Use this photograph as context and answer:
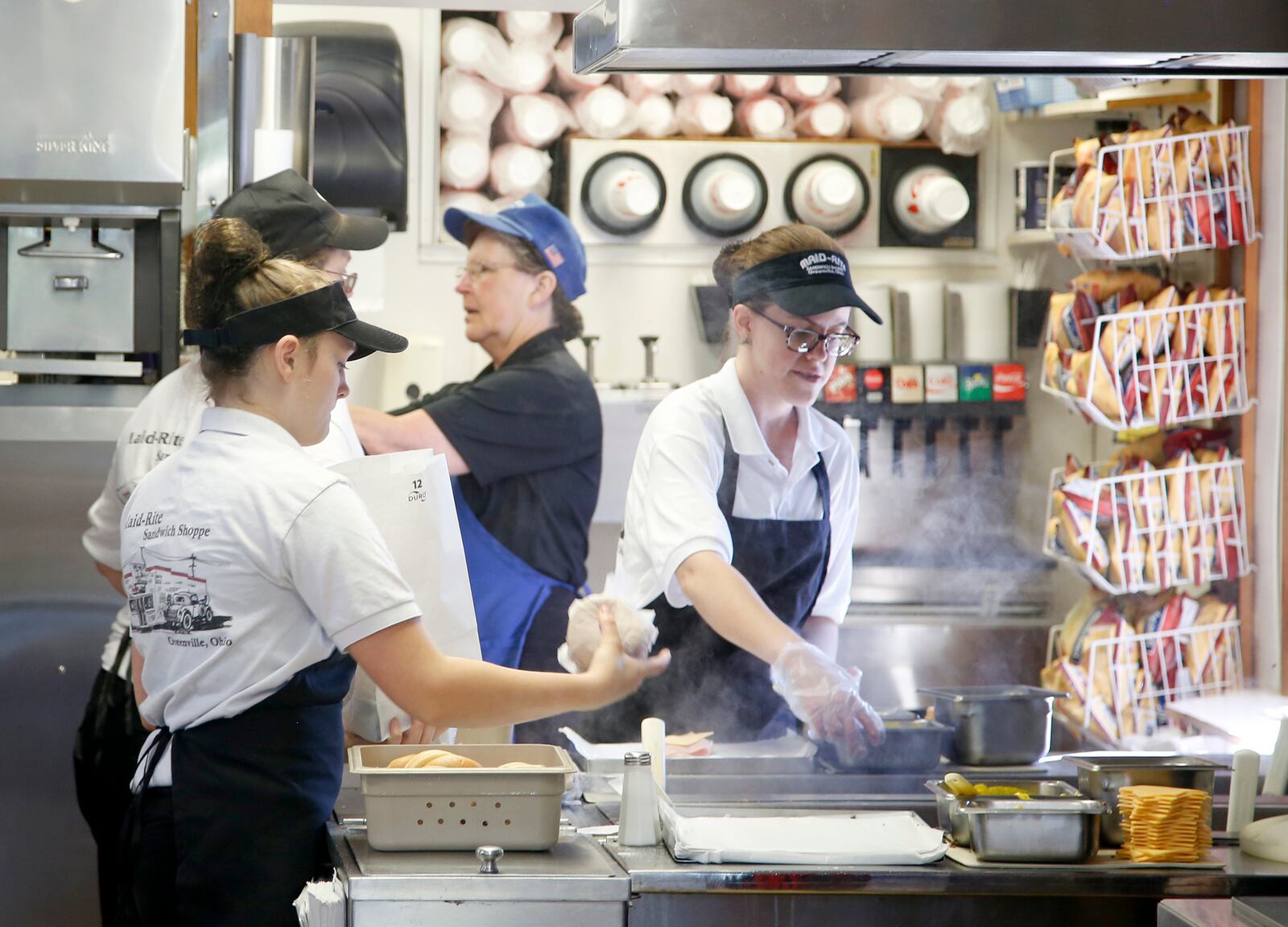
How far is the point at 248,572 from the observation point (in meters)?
1.77

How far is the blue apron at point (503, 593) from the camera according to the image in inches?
115

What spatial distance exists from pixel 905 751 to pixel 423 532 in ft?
2.82

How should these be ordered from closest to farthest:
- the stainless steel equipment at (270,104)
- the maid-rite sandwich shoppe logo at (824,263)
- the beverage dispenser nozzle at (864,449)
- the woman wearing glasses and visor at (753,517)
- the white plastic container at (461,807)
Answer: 1. the white plastic container at (461,807)
2. the woman wearing glasses and visor at (753,517)
3. the maid-rite sandwich shoppe logo at (824,263)
4. the beverage dispenser nozzle at (864,449)
5. the stainless steel equipment at (270,104)

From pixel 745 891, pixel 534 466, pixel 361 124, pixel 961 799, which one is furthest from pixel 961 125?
pixel 745 891

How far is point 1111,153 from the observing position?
10.2 ft

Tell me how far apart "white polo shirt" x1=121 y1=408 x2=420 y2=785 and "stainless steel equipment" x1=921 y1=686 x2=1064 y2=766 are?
3.38ft

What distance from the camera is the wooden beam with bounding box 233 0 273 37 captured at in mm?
3125

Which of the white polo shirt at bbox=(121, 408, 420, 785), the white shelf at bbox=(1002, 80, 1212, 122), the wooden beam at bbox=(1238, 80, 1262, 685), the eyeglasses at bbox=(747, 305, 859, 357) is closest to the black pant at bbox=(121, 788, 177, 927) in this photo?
the white polo shirt at bbox=(121, 408, 420, 785)

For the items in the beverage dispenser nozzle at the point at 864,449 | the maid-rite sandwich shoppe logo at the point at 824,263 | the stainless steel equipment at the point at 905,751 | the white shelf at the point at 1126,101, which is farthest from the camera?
the white shelf at the point at 1126,101

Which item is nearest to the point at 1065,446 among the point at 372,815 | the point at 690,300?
the point at 690,300

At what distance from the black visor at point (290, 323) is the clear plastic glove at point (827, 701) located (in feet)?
3.43

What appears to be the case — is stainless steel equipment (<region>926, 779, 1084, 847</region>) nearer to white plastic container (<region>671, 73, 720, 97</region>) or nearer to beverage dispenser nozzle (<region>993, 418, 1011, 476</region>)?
beverage dispenser nozzle (<region>993, 418, 1011, 476</region>)

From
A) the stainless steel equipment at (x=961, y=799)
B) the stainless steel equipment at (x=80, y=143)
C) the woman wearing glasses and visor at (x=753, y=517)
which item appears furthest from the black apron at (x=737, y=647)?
the stainless steel equipment at (x=80, y=143)

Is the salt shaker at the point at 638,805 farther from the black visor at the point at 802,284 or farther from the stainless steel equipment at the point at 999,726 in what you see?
the black visor at the point at 802,284
